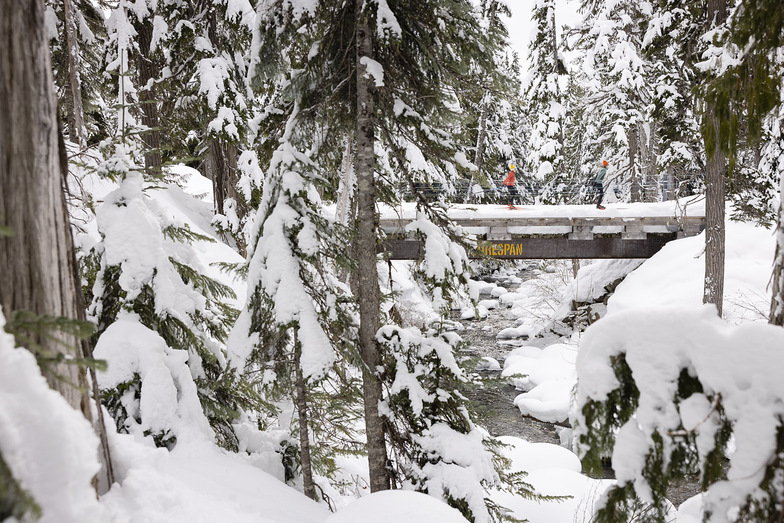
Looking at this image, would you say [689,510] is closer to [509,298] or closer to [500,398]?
[500,398]

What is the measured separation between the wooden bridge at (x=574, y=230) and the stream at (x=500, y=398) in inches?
134

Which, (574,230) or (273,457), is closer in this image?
(273,457)

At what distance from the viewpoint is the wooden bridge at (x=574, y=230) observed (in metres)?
13.9

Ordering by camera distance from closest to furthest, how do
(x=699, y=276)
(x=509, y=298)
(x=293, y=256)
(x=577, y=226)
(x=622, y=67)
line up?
(x=293, y=256), (x=699, y=276), (x=577, y=226), (x=622, y=67), (x=509, y=298)

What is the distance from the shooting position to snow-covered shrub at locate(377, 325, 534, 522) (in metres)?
5.18

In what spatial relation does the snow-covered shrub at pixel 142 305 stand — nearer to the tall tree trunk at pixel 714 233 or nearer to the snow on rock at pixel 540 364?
the tall tree trunk at pixel 714 233

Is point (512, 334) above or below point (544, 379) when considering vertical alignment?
above

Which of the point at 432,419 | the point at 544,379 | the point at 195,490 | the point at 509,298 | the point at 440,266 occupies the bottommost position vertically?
the point at 544,379

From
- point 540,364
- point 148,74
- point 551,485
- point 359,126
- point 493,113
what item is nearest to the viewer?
point 359,126

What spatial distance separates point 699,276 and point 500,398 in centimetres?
660

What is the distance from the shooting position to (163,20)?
11.3 metres

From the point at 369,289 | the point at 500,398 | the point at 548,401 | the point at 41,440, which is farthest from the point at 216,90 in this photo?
the point at 548,401

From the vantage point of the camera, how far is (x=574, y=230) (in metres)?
14.1

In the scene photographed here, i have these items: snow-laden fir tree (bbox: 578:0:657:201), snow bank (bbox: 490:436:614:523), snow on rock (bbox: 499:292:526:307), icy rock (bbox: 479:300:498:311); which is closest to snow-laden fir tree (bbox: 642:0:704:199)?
snow-laden fir tree (bbox: 578:0:657:201)
